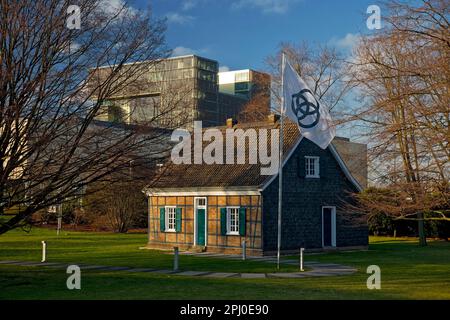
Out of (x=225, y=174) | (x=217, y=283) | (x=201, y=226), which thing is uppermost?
(x=225, y=174)

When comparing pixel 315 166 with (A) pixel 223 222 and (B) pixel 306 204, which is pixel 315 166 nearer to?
(B) pixel 306 204

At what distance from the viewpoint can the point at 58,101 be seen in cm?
1548

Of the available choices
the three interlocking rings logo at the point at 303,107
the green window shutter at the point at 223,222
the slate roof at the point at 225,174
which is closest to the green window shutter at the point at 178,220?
the slate roof at the point at 225,174

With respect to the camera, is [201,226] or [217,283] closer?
[217,283]

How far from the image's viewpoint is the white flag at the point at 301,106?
18781 millimetres

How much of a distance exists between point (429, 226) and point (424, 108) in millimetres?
35617

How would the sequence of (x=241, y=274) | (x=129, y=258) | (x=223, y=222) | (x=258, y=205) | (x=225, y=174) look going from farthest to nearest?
(x=225, y=174) → (x=223, y=222) → (x=258, y=205) → (x=129, y=258) → (x=241, y=274)

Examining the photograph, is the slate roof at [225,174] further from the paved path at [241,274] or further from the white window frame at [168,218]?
the paved path at [241,274]

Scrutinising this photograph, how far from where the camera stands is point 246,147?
108ft

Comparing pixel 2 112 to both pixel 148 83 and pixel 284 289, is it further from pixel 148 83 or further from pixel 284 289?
pixel 284 289

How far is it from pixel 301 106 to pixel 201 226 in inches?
→ 517

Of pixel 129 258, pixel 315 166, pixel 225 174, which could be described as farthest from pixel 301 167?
pixel 129 258

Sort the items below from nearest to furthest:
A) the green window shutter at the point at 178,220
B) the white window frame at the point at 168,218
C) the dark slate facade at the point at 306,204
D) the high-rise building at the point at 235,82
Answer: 1. the dark slate facade at the point at 306,204
2. the green window shutter at the point at 178,220
3. the white window frame at the point at 168,218
4. the high-rise building at the point at 235,82

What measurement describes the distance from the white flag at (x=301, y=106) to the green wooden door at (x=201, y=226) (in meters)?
12.1
